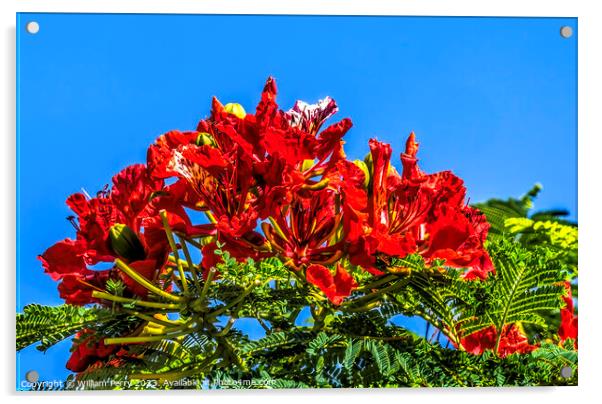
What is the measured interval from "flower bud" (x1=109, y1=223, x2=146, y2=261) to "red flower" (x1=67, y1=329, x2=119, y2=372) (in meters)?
0.19

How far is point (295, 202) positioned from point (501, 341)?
1.51ft

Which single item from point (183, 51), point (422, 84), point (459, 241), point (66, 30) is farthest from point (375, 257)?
point (66, 30)

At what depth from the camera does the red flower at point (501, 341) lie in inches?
54.7

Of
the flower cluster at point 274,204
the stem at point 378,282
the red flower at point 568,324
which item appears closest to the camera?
the flower cluster at point 274,204

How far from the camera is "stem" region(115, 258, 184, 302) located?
1219 millimetres

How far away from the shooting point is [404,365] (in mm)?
1332

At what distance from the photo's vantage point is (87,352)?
1.38 metres

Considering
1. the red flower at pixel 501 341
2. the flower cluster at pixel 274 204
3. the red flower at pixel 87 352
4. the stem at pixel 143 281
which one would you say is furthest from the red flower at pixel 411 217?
the red flower at pixel 87 352

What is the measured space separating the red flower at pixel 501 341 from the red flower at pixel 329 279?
0.90 feet

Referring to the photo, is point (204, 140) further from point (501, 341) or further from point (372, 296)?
point (501, 341)

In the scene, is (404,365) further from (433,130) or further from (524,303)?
(433,130)

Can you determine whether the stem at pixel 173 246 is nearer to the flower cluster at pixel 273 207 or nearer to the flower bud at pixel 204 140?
the flower cluster at pixel 273 207

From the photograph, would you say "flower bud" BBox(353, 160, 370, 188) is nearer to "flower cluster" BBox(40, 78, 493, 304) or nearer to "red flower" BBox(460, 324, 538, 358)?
"flower cluster" BBox(40, 78, 493, 304)

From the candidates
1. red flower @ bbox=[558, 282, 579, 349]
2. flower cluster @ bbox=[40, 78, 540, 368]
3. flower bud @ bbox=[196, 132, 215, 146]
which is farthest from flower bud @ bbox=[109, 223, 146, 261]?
red flower @ bbox=[558, 282, 579, 349]
